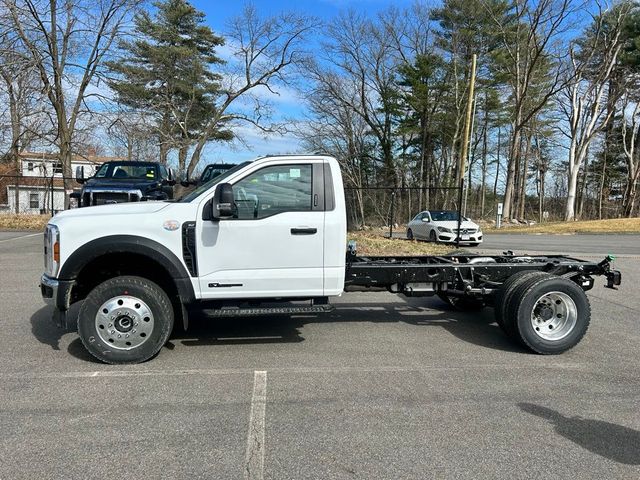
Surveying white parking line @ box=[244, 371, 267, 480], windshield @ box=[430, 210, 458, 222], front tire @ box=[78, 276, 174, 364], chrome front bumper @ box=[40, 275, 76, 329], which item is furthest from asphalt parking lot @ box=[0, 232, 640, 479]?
windshield @ box=[430, 210, 458, 222]

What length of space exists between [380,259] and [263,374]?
258 cm

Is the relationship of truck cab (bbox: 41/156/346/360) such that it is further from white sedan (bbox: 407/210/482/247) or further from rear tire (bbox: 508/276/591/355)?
white sedan (bbox: 407/210/482/247)

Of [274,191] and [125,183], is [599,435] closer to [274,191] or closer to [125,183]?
[274,191]

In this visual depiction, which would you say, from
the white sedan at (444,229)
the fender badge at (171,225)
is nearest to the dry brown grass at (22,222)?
the white sedan at (444,229)

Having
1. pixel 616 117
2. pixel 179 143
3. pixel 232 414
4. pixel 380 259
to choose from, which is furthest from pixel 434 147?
pixel 232 414

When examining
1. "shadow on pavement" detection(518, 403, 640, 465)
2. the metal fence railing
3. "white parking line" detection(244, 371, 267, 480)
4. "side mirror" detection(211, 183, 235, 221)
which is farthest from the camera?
the metal fence railing

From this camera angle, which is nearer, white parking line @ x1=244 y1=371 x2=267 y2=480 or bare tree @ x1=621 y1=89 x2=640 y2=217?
white parking line @ x1=244 y1=371 x2=267 y2=480

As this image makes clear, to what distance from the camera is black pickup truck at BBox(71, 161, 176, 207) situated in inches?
499

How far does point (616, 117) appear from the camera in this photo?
4931cm

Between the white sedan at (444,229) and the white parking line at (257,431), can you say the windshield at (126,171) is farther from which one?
the white sedan at (444,229)

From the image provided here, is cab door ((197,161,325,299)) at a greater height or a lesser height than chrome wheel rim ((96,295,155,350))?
greater

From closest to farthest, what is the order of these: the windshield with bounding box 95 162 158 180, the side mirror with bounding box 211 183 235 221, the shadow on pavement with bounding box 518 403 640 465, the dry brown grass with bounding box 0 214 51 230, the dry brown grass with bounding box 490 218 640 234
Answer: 1. the shadow on pavement with bounding box 518 403 640 465
2. the side mirror with bounding box 211 183 235 221
3. the windshield with bounding box 95 162 158 180
4. the dry brown grass with bounding box 0 214 51 230
5. the dry brown grass with bounding box 490 218 640 234

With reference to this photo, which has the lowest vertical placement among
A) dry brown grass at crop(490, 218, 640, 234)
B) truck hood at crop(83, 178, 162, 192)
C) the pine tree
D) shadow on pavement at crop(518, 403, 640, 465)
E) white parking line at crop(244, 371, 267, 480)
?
white parking line at crop(244, 371, 267, 480)

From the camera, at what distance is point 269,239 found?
17.1 feet
